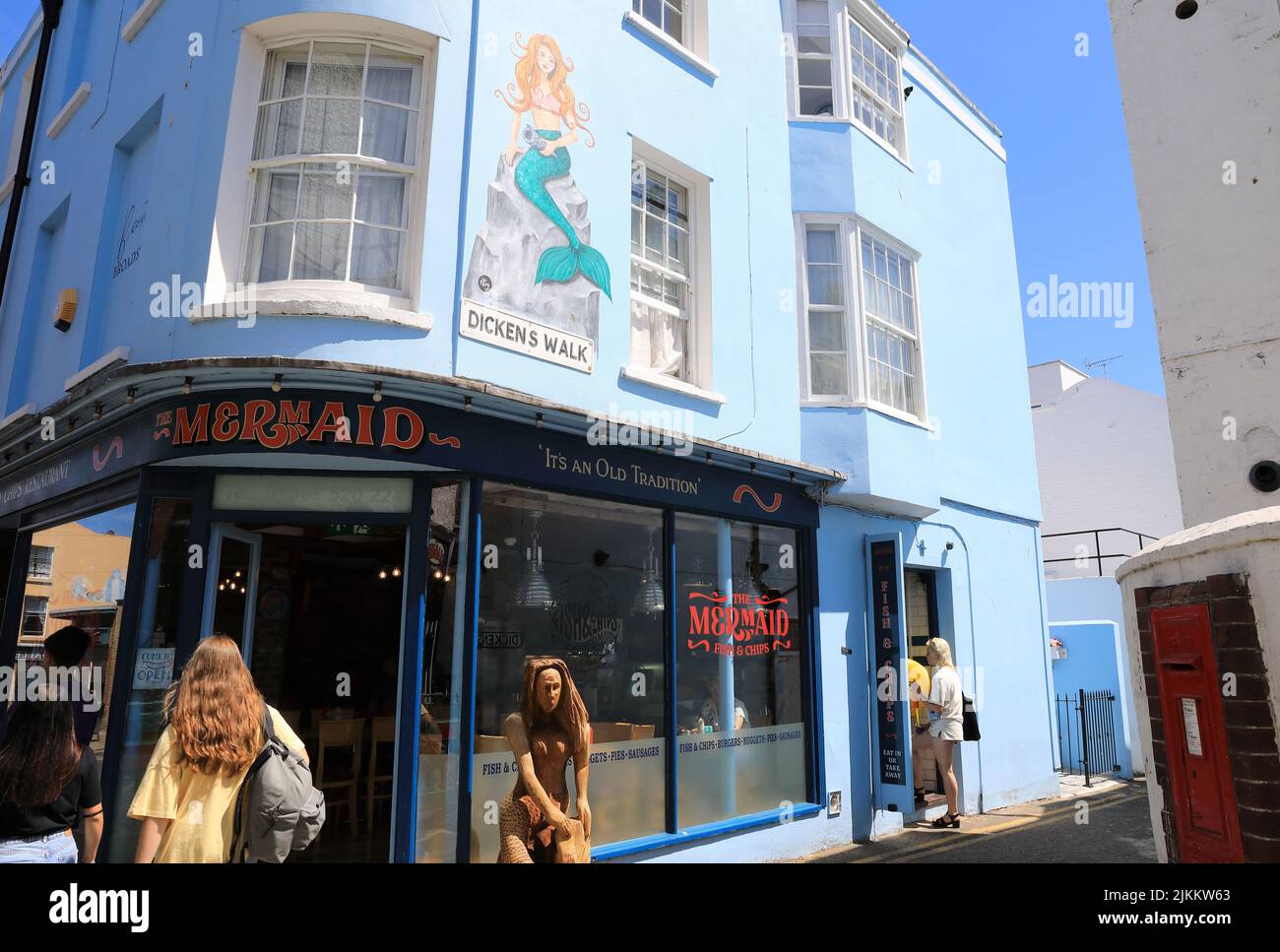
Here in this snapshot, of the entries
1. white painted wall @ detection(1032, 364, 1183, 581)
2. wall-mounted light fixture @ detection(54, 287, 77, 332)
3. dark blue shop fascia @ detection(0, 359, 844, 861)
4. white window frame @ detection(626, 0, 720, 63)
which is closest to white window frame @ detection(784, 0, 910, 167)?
white window frame @ detection(626, 0, 720, 63)

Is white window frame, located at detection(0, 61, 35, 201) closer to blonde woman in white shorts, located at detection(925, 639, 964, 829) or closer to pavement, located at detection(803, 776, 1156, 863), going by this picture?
pavement, located at detection(803, 776, 1156, 863)

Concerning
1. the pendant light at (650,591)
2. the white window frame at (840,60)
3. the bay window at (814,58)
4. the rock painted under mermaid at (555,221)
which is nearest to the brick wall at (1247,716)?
the pendant light at (650,591)

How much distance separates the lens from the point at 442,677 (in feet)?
19.7

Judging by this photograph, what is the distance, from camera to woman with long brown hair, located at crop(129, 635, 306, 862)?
3744 millimetres

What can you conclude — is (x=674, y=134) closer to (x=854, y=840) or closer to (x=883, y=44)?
(x=883, y=44)

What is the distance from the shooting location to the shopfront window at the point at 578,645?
609 centimetres

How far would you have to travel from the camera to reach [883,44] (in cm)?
1170

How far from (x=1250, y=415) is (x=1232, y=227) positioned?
137 centimetres

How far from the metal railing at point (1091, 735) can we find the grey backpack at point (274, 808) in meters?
13.3

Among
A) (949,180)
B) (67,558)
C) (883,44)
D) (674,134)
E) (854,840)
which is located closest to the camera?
(67,558)

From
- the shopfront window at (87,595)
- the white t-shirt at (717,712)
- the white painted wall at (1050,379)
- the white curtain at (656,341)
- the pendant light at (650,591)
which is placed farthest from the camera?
the white painted wall at (1050,379)

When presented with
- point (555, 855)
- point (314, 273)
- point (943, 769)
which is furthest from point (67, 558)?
point (943, 769)

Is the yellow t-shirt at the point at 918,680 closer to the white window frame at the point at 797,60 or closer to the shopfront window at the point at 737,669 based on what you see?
the shopfront window at the point at 737,669
